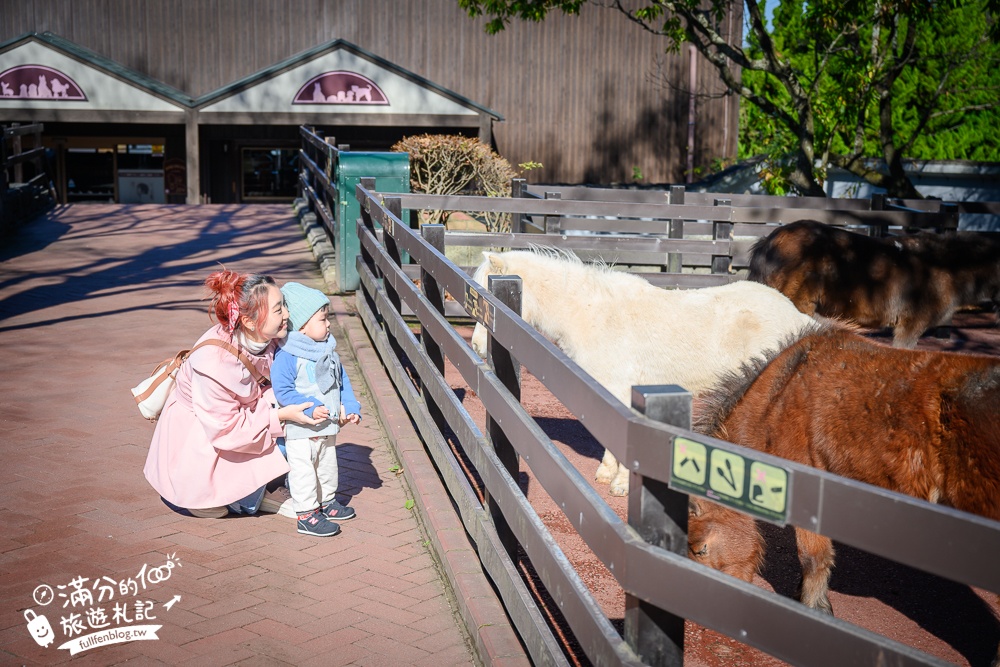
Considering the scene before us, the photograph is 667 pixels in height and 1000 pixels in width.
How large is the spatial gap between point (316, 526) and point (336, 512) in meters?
0.21

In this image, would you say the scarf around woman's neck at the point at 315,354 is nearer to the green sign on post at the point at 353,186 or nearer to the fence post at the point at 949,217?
the green sign on post at the point at 353,186

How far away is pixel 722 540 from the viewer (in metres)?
3.57

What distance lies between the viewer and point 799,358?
4340mm

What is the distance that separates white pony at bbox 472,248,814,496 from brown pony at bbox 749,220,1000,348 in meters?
3.31

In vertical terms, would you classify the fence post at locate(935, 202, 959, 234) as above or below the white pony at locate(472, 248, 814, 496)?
above

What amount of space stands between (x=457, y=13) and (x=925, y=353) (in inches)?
933

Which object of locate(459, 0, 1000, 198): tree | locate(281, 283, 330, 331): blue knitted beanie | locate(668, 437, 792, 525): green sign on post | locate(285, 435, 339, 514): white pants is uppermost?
locate(459, 0, 1000, 198): tree

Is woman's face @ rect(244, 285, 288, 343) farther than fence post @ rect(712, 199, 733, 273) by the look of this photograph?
No

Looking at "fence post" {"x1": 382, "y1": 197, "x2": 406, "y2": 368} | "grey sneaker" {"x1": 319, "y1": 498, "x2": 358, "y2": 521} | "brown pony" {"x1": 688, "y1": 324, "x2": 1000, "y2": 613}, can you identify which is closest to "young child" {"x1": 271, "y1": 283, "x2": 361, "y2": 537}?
"grey sneaker" {"x1": 319, "y1": 498, "x2": 358, "y2": 521}

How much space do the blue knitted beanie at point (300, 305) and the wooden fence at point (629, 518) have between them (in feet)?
2.27

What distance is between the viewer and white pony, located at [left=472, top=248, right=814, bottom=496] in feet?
20.0

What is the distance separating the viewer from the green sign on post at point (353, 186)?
10.1 m

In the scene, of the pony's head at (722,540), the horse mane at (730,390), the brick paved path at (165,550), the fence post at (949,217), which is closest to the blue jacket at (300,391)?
the brick paved path at (165,550)

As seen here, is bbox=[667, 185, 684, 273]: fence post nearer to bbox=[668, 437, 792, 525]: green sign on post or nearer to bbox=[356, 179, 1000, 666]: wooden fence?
bbox=[356, 179, 1000, 666]: wooden fence
